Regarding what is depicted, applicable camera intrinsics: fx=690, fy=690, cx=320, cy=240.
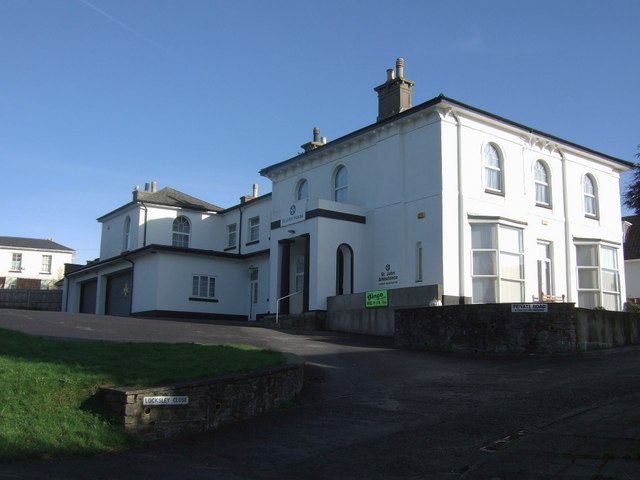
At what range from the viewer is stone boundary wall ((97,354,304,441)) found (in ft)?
30.3

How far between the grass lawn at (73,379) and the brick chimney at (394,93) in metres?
17.6

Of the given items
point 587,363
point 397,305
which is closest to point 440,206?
point 397,305

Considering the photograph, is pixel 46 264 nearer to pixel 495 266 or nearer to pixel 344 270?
pixel 344 270

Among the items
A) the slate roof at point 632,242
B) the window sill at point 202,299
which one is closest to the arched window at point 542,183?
the slate roof at point 632,242

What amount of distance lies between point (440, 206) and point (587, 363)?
29.7 ft

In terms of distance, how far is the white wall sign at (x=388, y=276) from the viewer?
2509 cm

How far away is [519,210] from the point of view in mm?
25766

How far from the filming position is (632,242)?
135 feet

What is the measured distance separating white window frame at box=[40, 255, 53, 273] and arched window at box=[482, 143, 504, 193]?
53.5 meters

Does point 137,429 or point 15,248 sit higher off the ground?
point 15,248

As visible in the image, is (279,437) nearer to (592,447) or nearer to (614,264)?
(592,447)

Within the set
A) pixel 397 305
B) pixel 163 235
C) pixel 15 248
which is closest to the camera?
pixel 397 305

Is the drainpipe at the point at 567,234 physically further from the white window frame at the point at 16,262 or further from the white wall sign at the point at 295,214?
the white window frame at the point at 16,262

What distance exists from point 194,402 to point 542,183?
2079 cm
